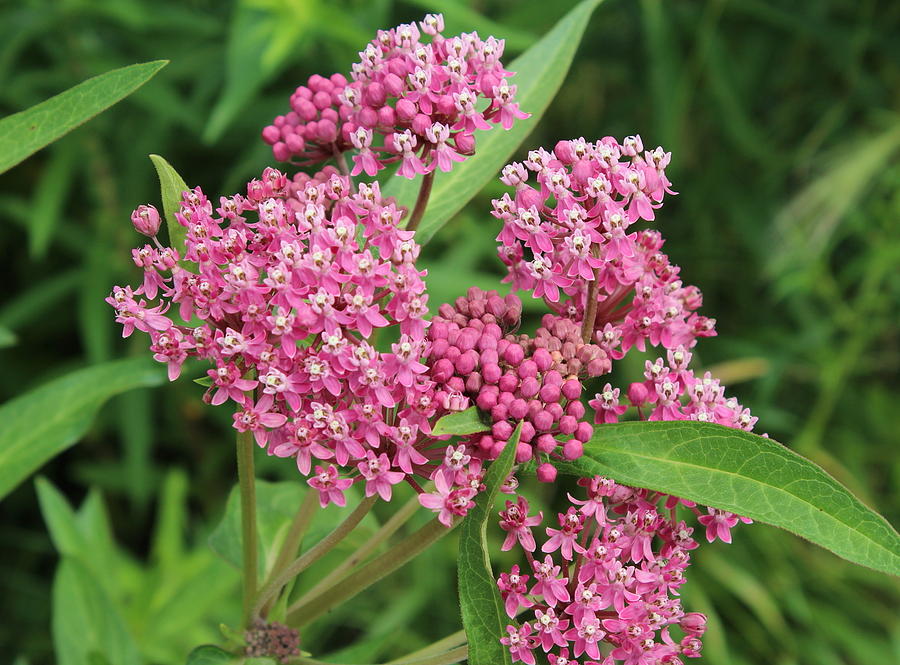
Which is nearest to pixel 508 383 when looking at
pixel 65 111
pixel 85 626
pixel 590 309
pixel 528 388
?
Answer: pixel 528 388

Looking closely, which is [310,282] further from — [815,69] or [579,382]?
[815,69]

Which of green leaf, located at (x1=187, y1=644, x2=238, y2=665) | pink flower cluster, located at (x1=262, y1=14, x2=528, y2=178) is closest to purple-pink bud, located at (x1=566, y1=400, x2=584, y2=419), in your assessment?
pink flower cluster, located at (x1=262, y1=14, x2=528, y2=178)

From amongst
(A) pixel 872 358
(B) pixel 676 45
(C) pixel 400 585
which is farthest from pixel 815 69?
(C) pixel 400 585

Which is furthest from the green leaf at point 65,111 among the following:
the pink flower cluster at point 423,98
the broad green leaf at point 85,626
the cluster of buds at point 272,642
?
the broad green leaf at point 85,626

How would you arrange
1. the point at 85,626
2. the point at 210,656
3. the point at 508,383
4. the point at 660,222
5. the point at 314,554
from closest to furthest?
the point at 508,383, the point at 314,554, the point at 210,656, the point at 85,626, the point at 660,222

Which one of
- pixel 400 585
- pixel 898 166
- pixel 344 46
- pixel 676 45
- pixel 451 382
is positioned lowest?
pixel 451 382

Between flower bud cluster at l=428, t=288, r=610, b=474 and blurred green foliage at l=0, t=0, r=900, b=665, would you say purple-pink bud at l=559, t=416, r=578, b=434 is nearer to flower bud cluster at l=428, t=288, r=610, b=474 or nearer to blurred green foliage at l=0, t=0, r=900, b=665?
flower bud cluster at l=428, t=288, r=610, b=474

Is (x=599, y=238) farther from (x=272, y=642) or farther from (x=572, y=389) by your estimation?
(x=272, y=642)
